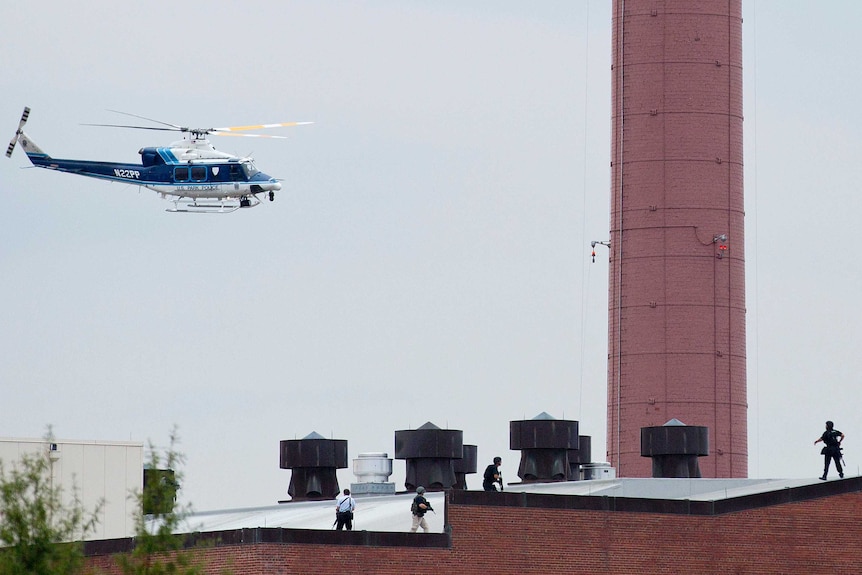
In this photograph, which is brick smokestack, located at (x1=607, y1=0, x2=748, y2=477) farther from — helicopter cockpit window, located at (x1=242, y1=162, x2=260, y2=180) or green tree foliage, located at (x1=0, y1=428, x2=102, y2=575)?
green tree foliage, located at (x1=0, y1=428, x2=102, y2=575)

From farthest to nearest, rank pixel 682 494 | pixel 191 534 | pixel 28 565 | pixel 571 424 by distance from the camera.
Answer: pixel 571 424 → pixel 682 494 → pixel 191 534 → pixel 28 565

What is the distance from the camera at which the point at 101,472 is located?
55.0 meters

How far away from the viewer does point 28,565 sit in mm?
29047

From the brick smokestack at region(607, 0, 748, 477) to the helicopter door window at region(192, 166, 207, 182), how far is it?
1540 cm

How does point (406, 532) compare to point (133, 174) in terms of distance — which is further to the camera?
point (133, 174)

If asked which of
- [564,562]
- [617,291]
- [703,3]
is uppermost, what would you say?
[703,3]

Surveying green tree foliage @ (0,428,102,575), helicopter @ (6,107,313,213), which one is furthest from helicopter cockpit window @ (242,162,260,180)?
green tree foliage @ (0,428,102,575)

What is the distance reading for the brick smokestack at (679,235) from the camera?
7256 centimetres

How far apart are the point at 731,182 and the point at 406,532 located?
32.0 metres

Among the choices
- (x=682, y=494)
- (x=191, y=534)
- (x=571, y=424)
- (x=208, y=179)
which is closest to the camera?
(x=191, y=534)

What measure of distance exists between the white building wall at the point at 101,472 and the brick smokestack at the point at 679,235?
74.1 ft

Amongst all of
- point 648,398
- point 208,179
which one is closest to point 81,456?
point 208,179

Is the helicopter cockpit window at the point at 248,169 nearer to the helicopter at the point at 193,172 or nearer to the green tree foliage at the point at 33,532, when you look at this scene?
the helicopter at the point at 193,172

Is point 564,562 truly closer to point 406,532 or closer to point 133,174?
point 406,532
